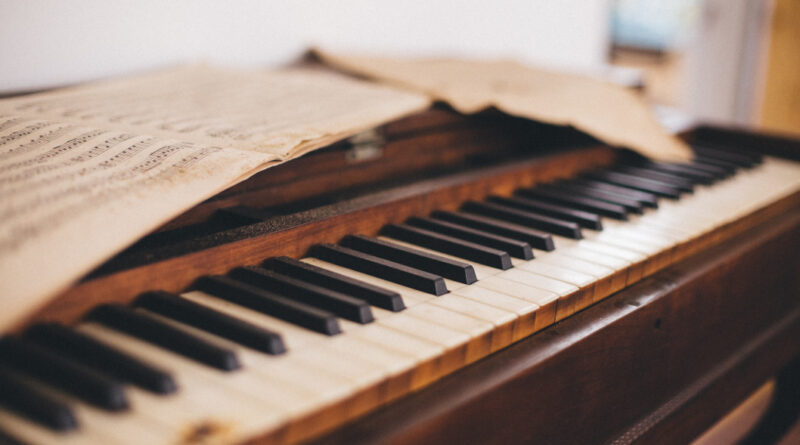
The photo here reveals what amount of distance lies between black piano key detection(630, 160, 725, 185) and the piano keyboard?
30 centimetres

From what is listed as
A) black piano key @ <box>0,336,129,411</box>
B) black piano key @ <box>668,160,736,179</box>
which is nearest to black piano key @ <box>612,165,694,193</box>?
black piano key @ <box>668,160,736,179</box>

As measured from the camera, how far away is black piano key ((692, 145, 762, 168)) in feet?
6.26

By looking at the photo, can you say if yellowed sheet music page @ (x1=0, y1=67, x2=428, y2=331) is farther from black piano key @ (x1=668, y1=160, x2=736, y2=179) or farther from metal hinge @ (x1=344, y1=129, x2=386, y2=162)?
black piano key @ (x1=668, y1=160, x2=736, y2=179)

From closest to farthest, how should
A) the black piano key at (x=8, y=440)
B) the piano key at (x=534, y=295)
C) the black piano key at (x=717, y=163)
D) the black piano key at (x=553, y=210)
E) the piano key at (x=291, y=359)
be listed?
the black piano key at (x=8, y=440) < the piano key at (x=291, y=359) < the piano key at (x=534, y=295) < the black piano key at (x=553, y=210) < the black piano key at (x=717, y=163)

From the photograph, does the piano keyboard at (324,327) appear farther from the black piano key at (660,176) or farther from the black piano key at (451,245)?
the black piano key at (660,176)

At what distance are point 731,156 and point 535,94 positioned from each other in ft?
2.22

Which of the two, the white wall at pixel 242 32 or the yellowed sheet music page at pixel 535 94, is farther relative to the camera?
the yellowed sheet music page at pixel 535 94

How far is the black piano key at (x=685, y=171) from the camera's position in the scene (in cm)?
170

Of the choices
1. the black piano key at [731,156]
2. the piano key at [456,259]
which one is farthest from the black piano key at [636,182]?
the piano key at [456,259]

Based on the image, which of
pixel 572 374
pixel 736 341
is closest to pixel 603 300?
pixel 572 374

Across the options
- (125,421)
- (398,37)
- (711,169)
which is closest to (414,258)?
(125,421)

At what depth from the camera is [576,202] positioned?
1438mm

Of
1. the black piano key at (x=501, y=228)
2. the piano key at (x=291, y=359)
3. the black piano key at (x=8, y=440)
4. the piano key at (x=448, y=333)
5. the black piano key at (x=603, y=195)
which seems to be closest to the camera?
the black piano key at (x=8, y=440)

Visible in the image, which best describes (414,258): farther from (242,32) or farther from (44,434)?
(242,32)
